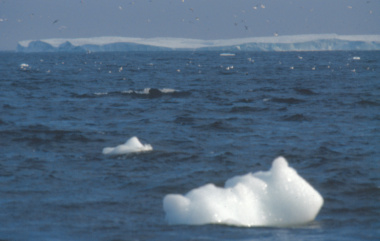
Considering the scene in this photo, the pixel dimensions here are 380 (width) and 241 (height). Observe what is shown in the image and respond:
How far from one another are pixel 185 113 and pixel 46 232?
1082 centimetres

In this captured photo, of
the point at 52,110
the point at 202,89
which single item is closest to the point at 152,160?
the point at 52,110

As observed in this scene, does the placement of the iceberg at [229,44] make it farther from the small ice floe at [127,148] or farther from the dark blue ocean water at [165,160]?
the small ice floe at [127,148]

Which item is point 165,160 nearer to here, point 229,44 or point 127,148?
point 127,148

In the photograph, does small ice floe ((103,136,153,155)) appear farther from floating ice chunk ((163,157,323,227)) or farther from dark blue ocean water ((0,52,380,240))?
floating ice chunk ((163,157,323,227))

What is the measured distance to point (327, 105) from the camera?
1789 centimetres

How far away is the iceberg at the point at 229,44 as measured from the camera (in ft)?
403

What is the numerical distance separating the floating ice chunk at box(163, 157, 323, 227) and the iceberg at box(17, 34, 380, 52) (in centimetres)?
11512

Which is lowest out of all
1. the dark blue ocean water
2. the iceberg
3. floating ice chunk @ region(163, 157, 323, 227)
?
the dark blue ocean water

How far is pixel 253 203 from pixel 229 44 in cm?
13911

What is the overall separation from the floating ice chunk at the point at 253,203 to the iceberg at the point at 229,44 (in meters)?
115

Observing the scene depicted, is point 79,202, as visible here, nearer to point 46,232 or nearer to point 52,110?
point 46,232

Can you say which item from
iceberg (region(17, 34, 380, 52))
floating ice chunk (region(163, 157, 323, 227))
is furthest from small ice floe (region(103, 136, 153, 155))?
iceberg (region(17, 34, 380, 52))

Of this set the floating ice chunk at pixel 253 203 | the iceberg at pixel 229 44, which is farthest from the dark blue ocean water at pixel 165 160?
the iceberg at pixel 229 44

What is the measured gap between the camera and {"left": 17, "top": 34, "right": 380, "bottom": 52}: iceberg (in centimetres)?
12269
